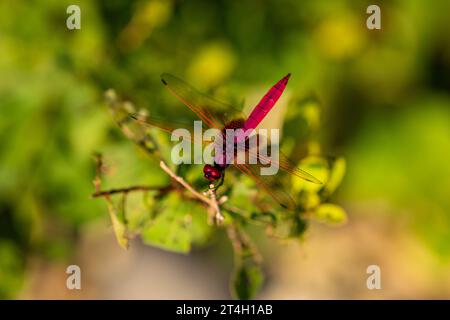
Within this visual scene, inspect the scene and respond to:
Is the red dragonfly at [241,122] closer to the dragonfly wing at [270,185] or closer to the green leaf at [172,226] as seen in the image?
the dragonfly wing at [270,185]

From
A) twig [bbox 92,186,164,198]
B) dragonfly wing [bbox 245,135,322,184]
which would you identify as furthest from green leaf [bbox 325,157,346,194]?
twig [bbox 92,186,164,198]

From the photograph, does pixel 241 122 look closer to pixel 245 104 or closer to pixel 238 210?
pixel 238 210

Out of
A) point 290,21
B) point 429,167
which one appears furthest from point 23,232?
point 429,167

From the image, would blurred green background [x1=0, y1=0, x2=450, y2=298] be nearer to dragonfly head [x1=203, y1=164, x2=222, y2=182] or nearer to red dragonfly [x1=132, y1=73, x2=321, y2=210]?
red dragonfly [x1=132, y1=73, x2=321, y2=210]

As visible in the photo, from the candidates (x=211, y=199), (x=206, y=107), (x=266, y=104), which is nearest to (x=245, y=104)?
(x=206, y=107)
